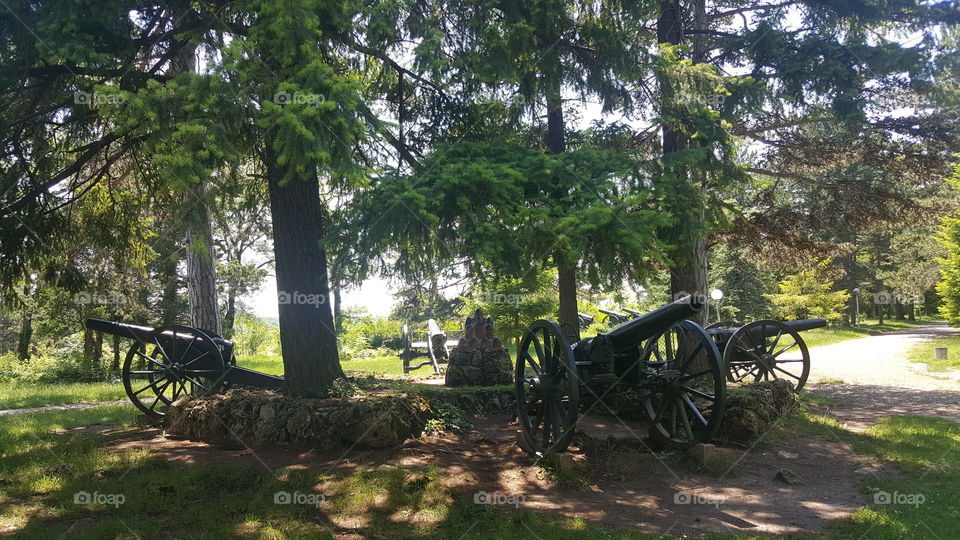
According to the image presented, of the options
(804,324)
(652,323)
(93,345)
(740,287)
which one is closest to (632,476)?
(652,323)

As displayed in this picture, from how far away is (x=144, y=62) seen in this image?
9617 millimetres

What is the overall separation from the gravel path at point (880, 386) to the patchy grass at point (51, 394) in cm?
1398

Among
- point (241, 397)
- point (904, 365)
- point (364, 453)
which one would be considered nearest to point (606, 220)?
point (364, 453)

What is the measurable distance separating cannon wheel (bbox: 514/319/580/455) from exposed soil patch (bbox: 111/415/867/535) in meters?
0.30

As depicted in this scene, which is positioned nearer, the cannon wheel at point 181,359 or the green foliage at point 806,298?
the cannon wheel at point 181,359

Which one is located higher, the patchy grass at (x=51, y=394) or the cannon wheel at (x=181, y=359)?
the cannon wheel at (x=181, y=359)

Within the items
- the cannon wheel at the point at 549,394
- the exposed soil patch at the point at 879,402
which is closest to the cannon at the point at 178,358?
the cannon wheel at the point at 549,394

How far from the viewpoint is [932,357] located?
19797mm

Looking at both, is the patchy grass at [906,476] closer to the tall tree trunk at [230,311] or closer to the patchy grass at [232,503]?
the patchy grass at [232,503]

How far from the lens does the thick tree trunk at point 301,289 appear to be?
8.85 metres

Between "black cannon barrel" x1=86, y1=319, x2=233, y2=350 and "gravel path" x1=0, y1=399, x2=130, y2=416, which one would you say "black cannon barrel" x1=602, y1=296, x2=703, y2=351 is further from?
"gravel path" x1=0, y1=399, x2=130, y2=416

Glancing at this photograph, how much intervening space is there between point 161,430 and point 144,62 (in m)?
5.44

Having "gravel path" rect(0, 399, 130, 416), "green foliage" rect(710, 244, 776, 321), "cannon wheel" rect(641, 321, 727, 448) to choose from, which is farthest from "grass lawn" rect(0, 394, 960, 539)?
"green foliage" rect(710, 244, 776, 321)

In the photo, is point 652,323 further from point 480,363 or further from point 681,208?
point 480,363
